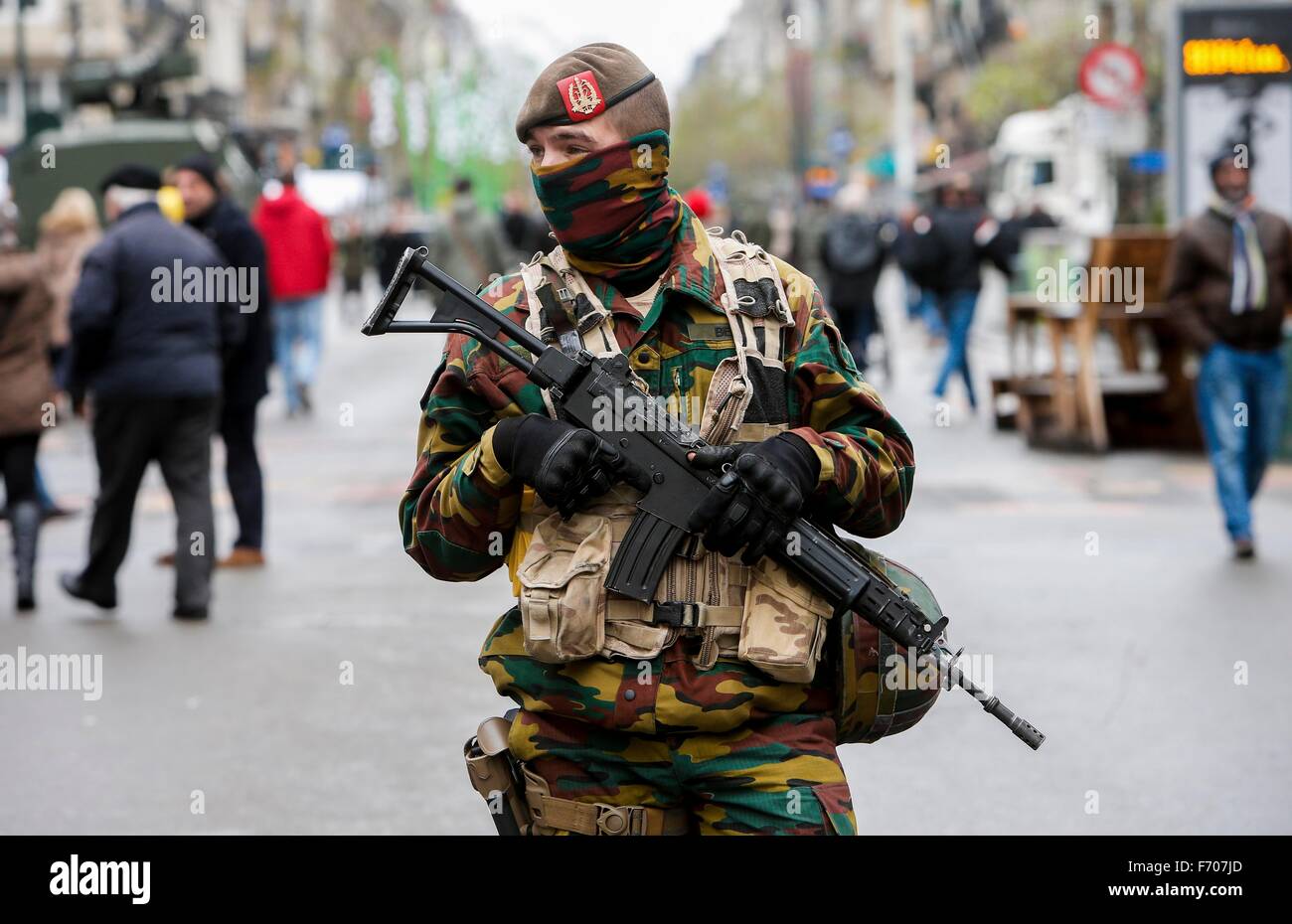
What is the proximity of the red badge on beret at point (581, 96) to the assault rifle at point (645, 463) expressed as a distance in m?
0.32

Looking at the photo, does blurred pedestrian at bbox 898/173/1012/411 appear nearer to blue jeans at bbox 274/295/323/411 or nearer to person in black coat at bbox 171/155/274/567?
blue jeans at bbox 274/295/323/411

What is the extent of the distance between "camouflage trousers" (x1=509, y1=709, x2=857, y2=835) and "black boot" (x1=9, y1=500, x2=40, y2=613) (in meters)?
6.33

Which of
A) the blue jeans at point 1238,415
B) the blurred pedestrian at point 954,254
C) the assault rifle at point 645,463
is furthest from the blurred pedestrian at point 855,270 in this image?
the assault rifle at point 645,463

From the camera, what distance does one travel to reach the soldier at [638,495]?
3.00 metres

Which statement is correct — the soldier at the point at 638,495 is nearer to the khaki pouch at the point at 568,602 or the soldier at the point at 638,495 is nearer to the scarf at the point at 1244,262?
the khaki pouch at the point at 568,602

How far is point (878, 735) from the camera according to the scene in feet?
10.7

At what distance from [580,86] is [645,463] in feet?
1.91

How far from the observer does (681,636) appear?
3.06 meters

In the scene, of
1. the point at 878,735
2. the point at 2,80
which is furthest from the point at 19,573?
the point at 2,80

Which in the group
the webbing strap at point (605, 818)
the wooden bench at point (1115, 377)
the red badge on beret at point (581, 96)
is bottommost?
the wooden bench at point (1115, 377)

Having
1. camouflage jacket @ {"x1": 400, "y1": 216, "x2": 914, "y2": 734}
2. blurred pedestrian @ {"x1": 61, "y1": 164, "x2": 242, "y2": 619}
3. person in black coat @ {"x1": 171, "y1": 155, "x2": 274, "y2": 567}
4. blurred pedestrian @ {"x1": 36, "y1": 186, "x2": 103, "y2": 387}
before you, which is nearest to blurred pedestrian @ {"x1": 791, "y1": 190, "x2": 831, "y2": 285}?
blurred pedestrian @ {"x1": 36, "y1": 186, "x2": 103, "y2": 387}

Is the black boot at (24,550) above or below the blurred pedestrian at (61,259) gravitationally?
below

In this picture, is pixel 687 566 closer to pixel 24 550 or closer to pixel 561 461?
pixel 561 461
